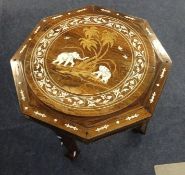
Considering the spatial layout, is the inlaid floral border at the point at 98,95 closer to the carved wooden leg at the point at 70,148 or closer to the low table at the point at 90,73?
the low table at the point at 90,73

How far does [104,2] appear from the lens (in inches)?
85.9

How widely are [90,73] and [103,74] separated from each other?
0.05 meters

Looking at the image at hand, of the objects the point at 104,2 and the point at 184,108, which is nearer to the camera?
the point at 184,108

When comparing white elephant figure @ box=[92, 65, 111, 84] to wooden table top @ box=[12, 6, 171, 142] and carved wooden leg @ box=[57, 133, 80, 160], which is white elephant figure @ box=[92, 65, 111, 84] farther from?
carved wooden leg @ box=[57, 133, 80, 160]

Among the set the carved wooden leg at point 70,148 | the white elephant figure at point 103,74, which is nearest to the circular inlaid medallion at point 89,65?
the white elephant figure at point 103,74

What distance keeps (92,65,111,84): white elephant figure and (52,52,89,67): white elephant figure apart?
0.10 m

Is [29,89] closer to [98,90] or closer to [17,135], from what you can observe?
[98,90]

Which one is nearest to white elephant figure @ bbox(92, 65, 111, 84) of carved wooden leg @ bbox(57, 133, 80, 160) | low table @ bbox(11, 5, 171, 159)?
low table @ bbox(11, 5, 171, 159)

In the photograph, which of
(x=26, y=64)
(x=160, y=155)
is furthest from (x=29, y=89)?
(x=160, y=155)

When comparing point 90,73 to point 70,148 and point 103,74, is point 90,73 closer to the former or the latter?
point 103,74

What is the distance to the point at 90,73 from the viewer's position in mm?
1223

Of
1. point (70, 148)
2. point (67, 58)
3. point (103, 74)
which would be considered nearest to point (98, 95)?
point (103, 74)

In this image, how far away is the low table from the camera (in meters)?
1.13

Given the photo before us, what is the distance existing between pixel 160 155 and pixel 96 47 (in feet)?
2.09
